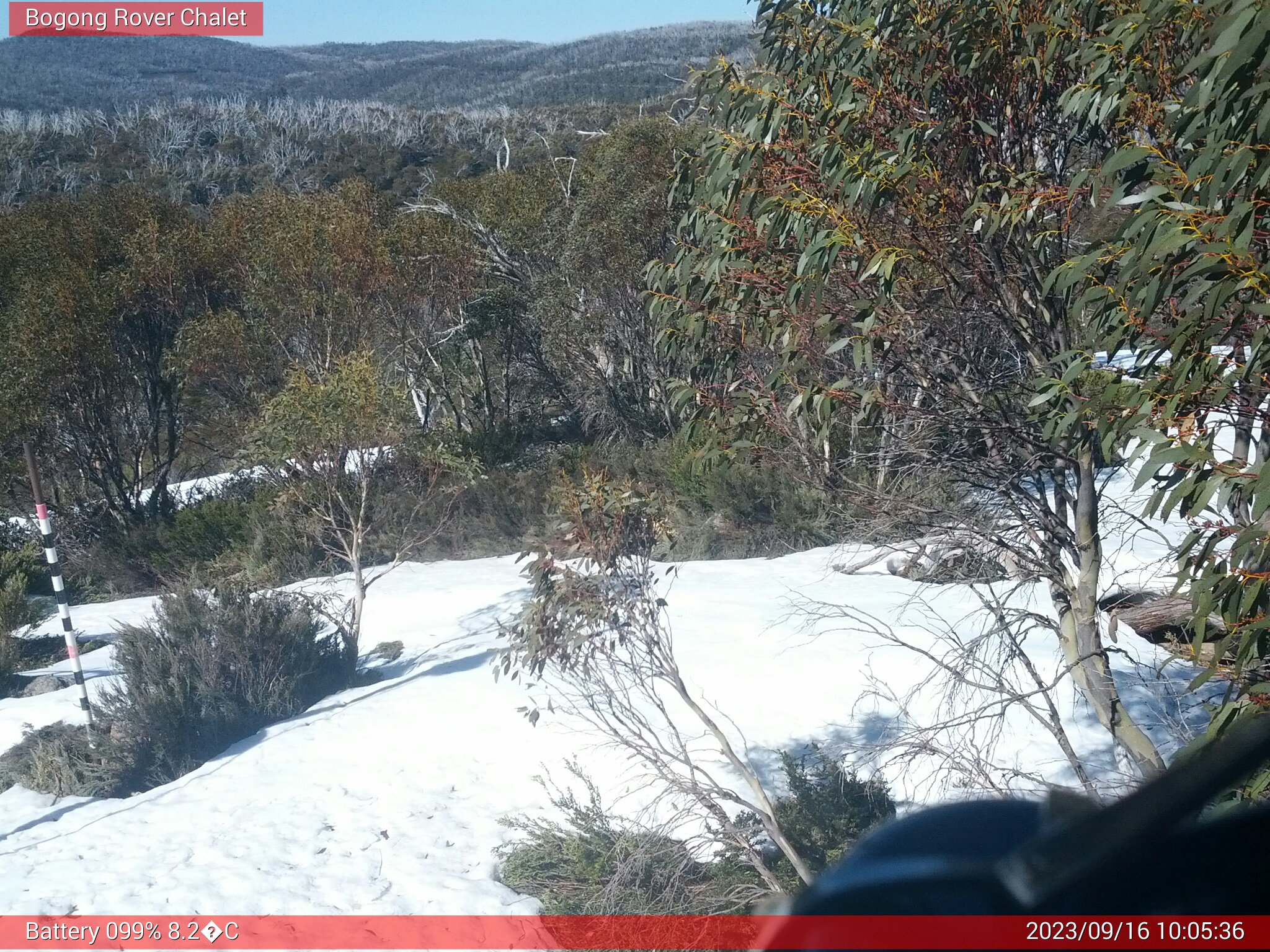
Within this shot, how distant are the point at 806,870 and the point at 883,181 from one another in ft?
8.52

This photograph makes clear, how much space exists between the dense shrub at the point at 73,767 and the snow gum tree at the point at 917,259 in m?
4.21

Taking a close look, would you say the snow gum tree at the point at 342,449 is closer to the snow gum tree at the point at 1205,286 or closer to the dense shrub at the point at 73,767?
the dense shrub at the point at 73,767

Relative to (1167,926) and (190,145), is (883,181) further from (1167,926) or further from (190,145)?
(190,145)

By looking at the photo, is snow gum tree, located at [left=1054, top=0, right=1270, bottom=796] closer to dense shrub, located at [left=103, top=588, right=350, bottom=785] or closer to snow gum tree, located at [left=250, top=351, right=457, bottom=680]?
dense shrub, located at [left=103, top=588, right=350, bottom=785]

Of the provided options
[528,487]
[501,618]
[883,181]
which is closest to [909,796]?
[883,181]

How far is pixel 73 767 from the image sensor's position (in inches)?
236

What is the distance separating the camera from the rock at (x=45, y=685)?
809 centimetres

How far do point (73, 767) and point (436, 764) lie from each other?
86.1 inches

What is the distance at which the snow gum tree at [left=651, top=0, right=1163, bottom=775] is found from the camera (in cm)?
365

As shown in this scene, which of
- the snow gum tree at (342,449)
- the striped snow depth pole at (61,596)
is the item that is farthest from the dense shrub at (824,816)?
the striped snow depth pole at (61,596)

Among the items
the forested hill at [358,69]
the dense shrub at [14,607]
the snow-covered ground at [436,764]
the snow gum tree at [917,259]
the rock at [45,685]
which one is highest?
the forested hill at [358,69]

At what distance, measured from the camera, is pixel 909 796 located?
464cm

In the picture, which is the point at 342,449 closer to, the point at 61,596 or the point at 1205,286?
the point at 61,596

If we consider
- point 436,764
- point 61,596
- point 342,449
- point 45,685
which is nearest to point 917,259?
point 436,764
